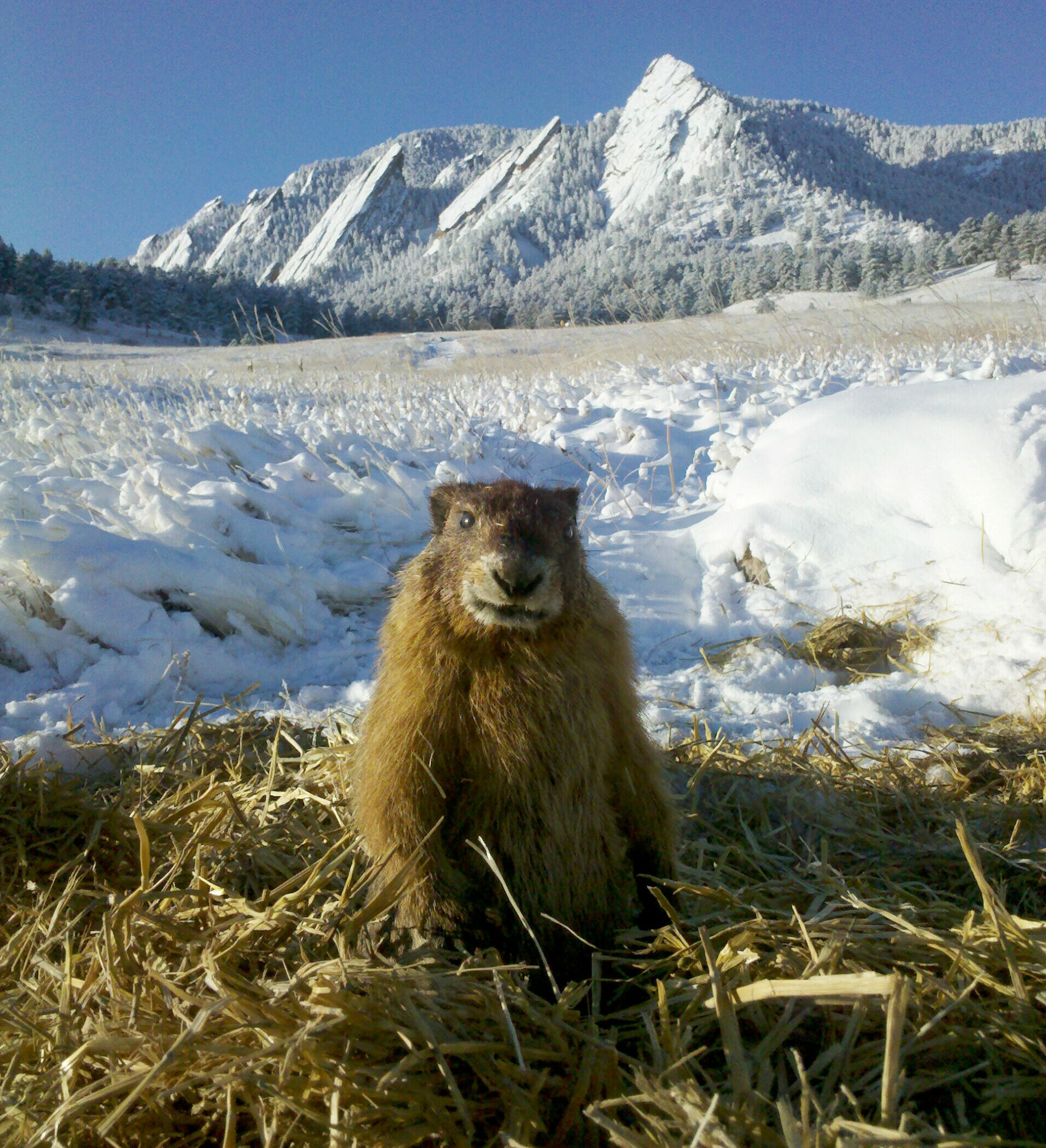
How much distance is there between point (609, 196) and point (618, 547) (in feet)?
416

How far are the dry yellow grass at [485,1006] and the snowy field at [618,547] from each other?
0.97 meters

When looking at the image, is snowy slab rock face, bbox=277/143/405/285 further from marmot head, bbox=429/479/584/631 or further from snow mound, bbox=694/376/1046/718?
marmot head, bbox=429/479/584/631

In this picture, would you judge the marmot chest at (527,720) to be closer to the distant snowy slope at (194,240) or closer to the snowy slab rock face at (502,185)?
the snowy slab rock face at (502,185)

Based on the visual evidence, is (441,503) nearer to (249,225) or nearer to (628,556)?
(628,556)

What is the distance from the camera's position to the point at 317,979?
1.34m

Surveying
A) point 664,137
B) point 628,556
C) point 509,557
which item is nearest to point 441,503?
point 509,557

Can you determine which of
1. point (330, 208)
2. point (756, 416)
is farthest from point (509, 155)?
point (756, 416)

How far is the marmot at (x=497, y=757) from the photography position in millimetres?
1539

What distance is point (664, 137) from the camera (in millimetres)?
117000

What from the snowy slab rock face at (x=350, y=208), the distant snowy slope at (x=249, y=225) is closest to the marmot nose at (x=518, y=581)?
the snowy slab rock face at (x=350, y=208)

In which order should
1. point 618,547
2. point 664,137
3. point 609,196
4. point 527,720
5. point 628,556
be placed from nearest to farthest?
point 527,720 → point 628,556 → point 618,547 → point 609,196 → point 664,137

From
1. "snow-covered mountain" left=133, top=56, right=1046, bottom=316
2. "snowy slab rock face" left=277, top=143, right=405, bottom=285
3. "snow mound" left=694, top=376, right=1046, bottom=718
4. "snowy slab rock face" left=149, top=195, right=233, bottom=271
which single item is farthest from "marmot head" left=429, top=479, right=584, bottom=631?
"snowy slab rock face" left=149, top=195, right=233, bottom=271

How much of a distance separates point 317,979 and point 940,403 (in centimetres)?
487

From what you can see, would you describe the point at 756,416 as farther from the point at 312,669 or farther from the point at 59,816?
the point at 59,816
